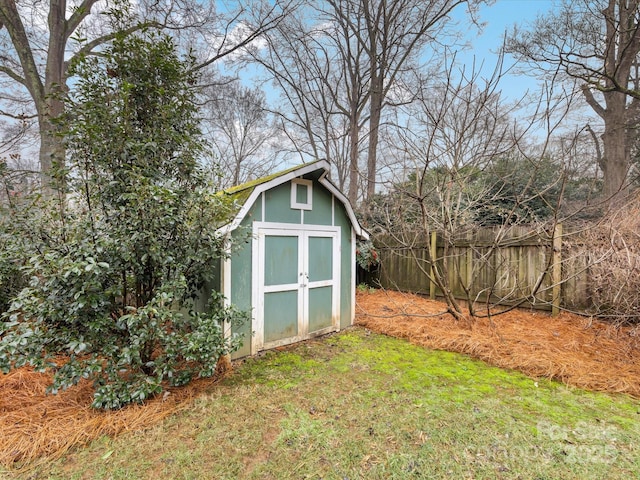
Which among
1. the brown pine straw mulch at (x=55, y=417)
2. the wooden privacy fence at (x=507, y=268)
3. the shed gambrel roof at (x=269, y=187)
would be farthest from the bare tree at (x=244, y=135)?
the brown pine straw mulch at (x=55, y=417)

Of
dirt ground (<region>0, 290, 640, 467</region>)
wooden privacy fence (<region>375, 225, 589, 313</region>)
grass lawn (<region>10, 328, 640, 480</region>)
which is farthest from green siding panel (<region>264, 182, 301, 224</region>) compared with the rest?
dirt ground (<region>0, 290, 640, 467</region>)

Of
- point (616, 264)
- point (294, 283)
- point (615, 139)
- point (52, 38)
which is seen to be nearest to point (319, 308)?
point (294, 283)

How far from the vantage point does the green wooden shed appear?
4.16 metres

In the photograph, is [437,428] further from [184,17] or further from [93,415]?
[184,17]

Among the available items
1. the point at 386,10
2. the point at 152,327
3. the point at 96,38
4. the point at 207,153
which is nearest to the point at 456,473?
the point at 152,327

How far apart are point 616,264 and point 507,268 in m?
1.27

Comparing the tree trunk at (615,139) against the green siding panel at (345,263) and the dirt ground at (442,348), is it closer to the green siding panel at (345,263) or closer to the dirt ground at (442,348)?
the dirt ground at (442,348)

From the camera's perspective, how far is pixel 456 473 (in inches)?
83.8

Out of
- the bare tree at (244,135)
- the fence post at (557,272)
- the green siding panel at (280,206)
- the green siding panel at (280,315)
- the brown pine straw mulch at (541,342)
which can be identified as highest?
the bare tree at (244,135)

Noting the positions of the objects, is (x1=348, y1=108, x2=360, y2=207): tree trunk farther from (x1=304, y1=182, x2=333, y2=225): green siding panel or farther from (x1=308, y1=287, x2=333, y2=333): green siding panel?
(x1=308, y1=287, x2=333, y2=333): green siding panel

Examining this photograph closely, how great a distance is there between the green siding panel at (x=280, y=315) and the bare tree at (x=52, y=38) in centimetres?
422

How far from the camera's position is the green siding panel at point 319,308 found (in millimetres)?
A: 5051

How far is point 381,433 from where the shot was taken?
2.58 meters

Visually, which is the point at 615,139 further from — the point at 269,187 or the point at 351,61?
the point at 269,187
